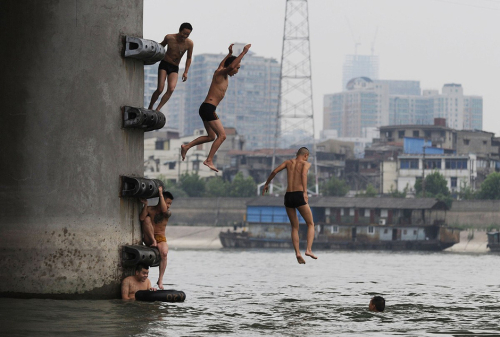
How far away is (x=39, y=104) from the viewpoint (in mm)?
19875

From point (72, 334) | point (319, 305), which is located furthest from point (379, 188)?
point (72, 334)

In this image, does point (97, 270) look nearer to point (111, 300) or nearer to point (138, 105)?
point (111, 300)

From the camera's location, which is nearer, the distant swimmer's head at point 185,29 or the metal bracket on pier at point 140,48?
the metal bracket on pier at point 140,48

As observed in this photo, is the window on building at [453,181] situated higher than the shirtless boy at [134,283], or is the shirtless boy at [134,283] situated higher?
the window on building at [453,181]

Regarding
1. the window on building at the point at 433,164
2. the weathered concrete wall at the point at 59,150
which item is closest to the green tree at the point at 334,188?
the window on building at the point at 433,164

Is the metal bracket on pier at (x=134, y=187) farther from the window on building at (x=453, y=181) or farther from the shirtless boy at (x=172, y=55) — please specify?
the window on building at (x=453, y=181)

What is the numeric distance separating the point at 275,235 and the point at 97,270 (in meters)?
98.7

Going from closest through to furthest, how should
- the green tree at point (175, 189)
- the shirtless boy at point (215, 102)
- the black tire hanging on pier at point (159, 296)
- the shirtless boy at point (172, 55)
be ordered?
the shirtless boy at point (215, 102) → the black tire hanging on pier at point (159, 296) → the shirtless boy at point (172, 55) → the green tree at point (175, 189)

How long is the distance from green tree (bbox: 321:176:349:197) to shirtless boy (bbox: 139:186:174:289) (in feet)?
385

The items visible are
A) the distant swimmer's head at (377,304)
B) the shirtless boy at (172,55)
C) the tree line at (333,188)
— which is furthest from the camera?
the tree line at (333,188)

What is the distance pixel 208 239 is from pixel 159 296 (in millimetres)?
107208

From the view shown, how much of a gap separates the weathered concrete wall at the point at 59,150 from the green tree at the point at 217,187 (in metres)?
119

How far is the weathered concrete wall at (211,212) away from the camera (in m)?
135

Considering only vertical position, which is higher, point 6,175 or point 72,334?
point 6,175
